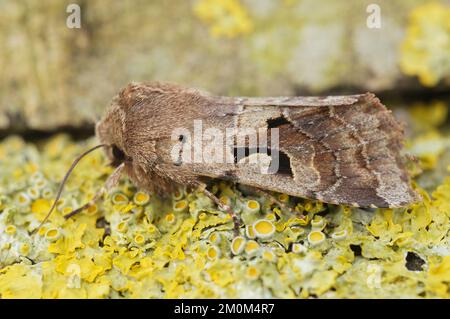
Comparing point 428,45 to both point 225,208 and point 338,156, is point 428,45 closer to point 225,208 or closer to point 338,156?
point 338,156

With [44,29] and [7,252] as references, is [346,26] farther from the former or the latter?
[7,252]

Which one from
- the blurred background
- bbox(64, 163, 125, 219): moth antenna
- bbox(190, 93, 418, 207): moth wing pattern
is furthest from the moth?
the blurred background

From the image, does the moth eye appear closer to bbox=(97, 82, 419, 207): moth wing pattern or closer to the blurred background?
bbox=(97, 82, 419, 207): moth wing pattern

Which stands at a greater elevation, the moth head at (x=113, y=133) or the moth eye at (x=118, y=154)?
the moth head at (x=113, y=133)

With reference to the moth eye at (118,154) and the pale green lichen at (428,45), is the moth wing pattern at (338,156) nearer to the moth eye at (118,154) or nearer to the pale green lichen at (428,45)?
the moth eye at (118,154)

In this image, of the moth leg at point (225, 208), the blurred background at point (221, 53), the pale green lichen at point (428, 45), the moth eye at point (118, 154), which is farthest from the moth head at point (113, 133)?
the pale green lichen at point (428, 45)
